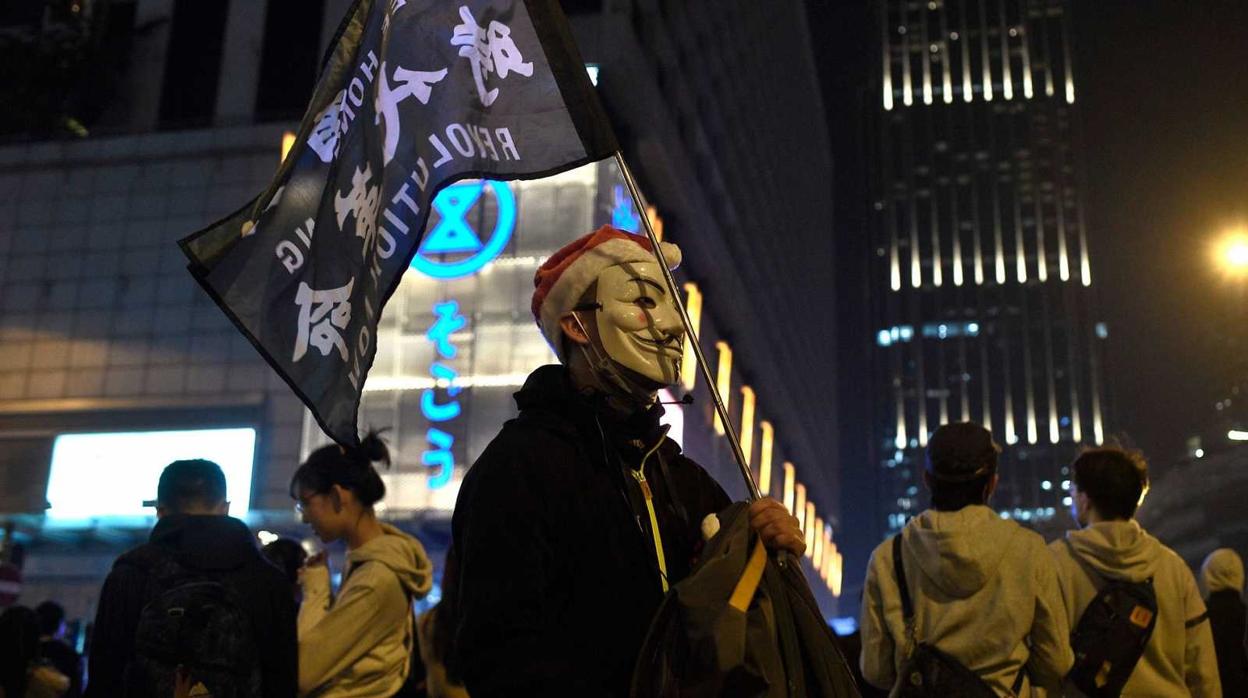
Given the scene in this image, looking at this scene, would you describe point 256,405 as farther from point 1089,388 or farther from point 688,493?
point 1089,388

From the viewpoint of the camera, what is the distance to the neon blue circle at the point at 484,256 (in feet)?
69.5

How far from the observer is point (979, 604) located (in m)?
4.02

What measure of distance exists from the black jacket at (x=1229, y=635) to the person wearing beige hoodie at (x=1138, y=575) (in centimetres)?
148

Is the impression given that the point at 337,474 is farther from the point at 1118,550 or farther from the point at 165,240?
the point at 165,240

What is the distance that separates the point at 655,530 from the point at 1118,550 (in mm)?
2620

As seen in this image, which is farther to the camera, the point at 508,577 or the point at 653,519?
the point at 653,519

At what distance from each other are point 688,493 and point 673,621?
1.97 ft

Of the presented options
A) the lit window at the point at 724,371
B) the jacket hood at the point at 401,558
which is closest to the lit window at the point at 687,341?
the lit window at the point at 724,371

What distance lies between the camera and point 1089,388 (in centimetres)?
11362

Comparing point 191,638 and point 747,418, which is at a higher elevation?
point 747,418

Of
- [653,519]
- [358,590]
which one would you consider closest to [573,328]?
[653,519]

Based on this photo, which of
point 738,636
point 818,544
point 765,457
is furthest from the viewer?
point 818,544

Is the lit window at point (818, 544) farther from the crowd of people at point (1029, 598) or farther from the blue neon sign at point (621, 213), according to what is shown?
the crowd of people at point (1029, 598)

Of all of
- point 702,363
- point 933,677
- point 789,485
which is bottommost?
point 933,677
